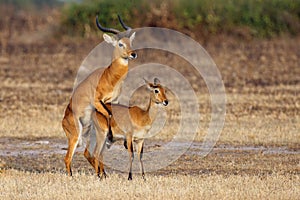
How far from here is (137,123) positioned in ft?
42.5

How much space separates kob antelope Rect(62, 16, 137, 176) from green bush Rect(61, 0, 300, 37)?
19660mm

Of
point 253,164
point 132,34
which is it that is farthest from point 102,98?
point 253,164

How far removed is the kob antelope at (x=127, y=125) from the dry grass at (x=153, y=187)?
660mm

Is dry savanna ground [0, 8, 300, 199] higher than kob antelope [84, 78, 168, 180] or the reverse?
the reverse

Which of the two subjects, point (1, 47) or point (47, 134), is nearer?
point (47, 134)

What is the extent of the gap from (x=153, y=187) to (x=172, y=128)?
686 cm

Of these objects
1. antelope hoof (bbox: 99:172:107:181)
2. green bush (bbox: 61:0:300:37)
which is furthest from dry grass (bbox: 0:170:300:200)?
green bush (bbox: 61:0:300:37)

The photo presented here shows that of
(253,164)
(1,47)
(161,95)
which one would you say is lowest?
(1,47)

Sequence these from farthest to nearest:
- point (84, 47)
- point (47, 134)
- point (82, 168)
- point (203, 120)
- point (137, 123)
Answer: point (84, 47) < point (203, 120) < point (47, 134) < point (82, 168) < point (137, 123)

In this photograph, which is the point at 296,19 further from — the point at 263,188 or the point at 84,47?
the point at 263,188

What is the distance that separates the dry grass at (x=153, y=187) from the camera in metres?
10.5

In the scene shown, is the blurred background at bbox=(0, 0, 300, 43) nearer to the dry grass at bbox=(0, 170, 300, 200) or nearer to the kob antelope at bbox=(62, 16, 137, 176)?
the kob antelope at bbox=(62, 16, 137, 176)

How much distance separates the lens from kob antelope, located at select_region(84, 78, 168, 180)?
41.9ft

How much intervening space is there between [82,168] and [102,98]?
150cm
